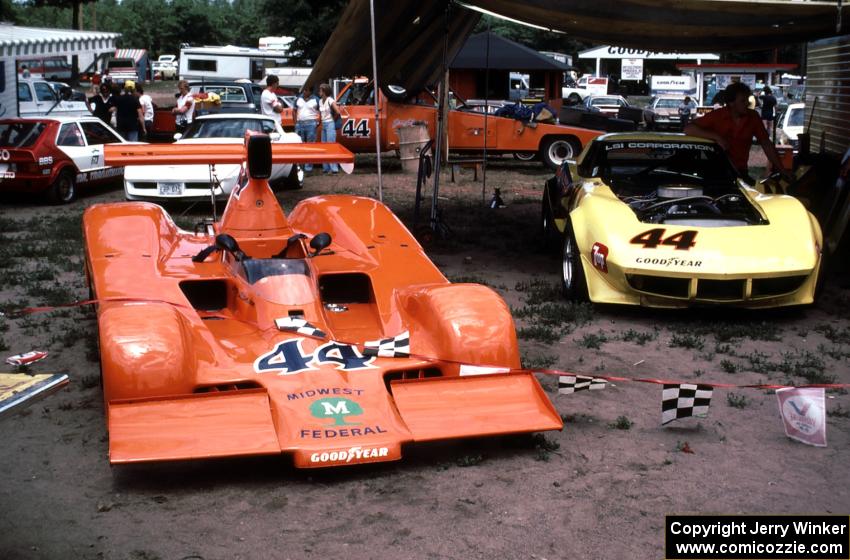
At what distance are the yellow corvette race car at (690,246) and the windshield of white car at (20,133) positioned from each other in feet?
29.6

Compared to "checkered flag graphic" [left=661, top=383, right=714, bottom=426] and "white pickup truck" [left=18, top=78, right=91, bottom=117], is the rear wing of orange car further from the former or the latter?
"white pickup truck" [left=18, top=78, right=91, bottom=117]

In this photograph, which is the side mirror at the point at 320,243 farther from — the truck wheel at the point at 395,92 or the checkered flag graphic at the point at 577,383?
the truck wheel at the point at 395,92

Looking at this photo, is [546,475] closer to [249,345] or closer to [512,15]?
[249,345]

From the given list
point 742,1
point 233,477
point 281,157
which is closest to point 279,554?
point 233,477

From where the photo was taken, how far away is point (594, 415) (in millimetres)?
5898

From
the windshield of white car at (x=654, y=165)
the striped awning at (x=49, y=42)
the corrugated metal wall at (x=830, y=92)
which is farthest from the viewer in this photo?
the striped awning at (x=49, y=42)

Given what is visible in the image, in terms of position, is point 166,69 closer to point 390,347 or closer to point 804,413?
point 390,347

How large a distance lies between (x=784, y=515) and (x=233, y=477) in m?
2.63

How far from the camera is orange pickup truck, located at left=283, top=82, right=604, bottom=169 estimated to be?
20.3 meters

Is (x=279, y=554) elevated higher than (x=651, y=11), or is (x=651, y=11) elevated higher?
(x=651, y=11)

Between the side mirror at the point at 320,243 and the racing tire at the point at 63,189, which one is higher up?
the side mirror at the point at 320,243

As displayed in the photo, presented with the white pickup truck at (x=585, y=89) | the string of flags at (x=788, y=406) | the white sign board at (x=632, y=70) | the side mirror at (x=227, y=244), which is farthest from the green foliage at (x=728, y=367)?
the white sign board at (x=632, y=70)

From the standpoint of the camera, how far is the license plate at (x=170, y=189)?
45.4ft

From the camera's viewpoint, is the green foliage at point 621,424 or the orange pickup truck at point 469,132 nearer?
the green foliage at point 621,424
